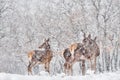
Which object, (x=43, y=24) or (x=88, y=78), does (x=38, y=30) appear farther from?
(x=88, y=78)

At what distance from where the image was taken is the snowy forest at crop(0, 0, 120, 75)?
49281 mm

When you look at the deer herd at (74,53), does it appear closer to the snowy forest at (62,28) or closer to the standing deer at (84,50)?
the standing deer at (84,50)

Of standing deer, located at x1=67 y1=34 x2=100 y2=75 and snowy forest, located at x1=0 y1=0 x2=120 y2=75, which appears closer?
standing deer, located at x1=67 y1=34 x2=100 y2=75

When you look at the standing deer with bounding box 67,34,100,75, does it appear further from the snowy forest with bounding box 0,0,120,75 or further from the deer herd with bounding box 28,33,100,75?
the snowy forest with bounding box 0,0,120,75

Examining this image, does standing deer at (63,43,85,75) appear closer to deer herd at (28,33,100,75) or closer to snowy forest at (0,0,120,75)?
deer herd at (28,33,100,75)

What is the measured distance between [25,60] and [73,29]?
1292cm

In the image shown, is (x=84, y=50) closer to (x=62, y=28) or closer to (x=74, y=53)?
(x=74, y=53)

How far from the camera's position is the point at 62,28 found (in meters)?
54.6

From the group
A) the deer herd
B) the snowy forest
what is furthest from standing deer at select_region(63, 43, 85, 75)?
the snowy forest

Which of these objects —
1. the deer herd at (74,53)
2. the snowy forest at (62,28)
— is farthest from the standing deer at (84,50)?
the snowy forest at (62,28)

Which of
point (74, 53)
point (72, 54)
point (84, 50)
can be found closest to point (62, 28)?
point (72, 54)

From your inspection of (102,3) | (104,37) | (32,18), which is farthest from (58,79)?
(32,18)

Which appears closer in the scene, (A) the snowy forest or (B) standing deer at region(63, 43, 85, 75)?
(B) standing deer at region(63, 43, 85, 75)

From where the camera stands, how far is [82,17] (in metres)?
50.0
